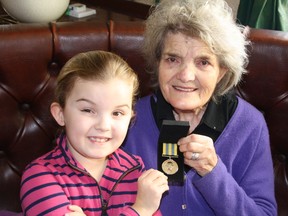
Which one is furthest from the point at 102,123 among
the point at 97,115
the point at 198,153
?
the point at 198,153

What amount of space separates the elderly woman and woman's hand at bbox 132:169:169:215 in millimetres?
142

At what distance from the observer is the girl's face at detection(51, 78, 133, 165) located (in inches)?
45.9

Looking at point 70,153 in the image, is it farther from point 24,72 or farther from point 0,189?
point 0,189

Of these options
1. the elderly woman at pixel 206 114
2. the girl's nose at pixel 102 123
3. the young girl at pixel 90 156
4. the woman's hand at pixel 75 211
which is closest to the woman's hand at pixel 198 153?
the elderly woman at pixel 206 114

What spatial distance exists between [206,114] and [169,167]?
305 mm

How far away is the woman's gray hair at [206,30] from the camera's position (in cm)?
140

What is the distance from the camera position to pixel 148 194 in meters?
1.21

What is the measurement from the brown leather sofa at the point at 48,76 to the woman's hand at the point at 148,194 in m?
0.54

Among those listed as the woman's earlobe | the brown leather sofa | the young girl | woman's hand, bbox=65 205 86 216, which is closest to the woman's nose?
the young girl

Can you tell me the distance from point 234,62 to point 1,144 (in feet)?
2.90

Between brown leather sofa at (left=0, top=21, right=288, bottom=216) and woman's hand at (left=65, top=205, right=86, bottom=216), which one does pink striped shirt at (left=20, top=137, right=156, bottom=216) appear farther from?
brown leather sofa at (left=0, top=21, right=288, bottom=216)

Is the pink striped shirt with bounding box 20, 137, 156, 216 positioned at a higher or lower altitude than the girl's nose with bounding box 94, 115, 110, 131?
lower

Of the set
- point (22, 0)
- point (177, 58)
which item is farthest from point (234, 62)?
point (22, 0)

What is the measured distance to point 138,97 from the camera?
5.54ft
